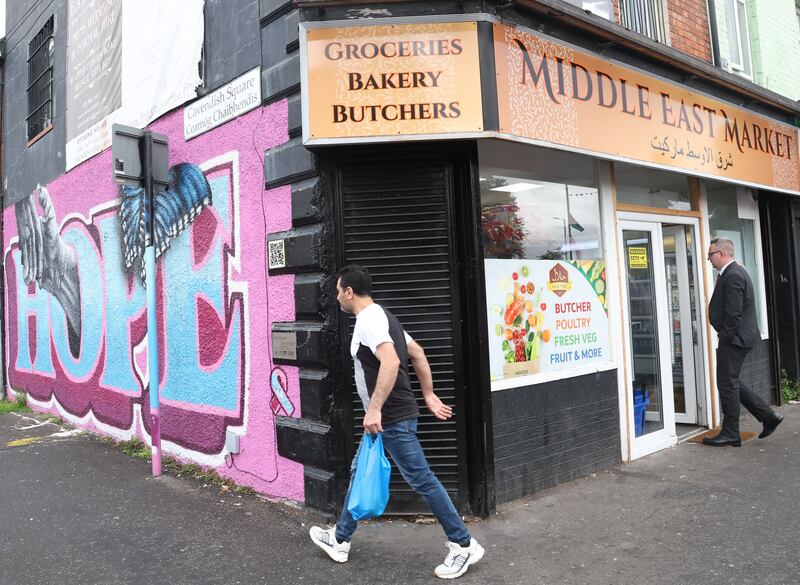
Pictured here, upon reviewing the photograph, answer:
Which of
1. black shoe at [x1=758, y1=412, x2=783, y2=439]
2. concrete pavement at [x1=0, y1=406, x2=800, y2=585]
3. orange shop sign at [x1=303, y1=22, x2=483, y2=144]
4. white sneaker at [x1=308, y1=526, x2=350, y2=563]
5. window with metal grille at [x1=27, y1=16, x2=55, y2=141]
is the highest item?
window with metal grille at [x1=27, y1=16, x2=55, y2=141]

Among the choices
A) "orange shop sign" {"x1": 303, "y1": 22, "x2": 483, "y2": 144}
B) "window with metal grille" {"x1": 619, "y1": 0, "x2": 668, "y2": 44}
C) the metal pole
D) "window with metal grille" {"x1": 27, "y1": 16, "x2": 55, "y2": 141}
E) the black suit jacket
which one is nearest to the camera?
"orange shop sign" {"x1": 303, "y1": 22, "x2": 483, "y2": 144}

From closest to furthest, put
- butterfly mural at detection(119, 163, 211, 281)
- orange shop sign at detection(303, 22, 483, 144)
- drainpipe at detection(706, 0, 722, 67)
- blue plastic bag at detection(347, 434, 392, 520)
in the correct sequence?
blue plastic bag at detection(347, 434, 392, 520), orange shop sign at detection(303, 22, 483, 144), butterfly mural at detection(119, 163, 211, 281), drainpipe at detection(706, 0, 722, 67)

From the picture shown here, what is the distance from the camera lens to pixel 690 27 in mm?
7320

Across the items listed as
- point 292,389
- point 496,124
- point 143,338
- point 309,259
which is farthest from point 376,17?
point 143,338

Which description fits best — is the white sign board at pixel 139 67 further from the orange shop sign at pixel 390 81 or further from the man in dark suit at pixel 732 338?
the man in dark suit at pixel 732 338

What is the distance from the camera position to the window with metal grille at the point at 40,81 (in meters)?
8.98

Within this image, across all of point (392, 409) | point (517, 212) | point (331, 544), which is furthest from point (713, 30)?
point (331, 544)

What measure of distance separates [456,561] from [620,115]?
3.85 meters

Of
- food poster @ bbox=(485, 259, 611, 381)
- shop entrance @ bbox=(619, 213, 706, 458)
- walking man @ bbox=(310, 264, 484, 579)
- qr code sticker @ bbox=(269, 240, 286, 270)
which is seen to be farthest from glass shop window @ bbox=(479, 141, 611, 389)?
qr code sticker @ bbox=(269, 240, 286, 270)

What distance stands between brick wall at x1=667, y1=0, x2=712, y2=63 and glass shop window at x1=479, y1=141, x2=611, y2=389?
265 centimetres

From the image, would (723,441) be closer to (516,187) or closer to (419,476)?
(516,187)

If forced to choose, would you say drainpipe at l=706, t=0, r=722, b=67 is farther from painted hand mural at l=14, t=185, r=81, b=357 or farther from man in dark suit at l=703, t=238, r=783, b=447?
painted hand mural at l=14, t=185, r=81, b=357

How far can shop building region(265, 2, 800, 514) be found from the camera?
426 cm

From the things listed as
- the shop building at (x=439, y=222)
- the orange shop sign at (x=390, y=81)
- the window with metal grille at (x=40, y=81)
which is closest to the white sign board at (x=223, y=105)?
the shop building at (x=439, y=222)
